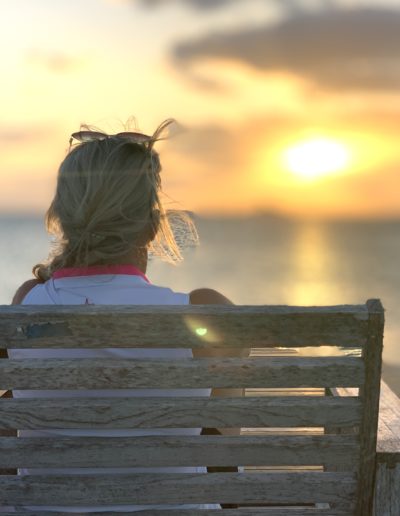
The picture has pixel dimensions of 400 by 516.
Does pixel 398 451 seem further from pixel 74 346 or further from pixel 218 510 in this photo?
pixel 74 346

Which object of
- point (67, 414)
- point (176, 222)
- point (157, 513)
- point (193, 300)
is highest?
point (176, 222)

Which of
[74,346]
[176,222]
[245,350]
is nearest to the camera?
[74,346]

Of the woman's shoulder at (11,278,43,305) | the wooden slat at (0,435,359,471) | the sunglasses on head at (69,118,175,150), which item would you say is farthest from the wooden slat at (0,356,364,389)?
the sunglasses on head at (69,118,175,150)

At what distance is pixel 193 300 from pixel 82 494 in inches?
29.3

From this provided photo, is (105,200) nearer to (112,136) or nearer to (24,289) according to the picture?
(112,136)

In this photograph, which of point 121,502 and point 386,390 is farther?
point 386,390

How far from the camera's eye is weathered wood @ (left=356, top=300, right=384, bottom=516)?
6.07ft

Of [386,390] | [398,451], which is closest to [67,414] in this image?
[398,451]

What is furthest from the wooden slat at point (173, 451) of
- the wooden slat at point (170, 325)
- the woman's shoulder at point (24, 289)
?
the woman's shoulder at point (24, 289)

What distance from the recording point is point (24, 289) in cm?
229

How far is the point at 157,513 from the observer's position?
6.85 ft

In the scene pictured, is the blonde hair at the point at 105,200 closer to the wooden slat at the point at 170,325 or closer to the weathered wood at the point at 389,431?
the wooden slat at the point at 170,325

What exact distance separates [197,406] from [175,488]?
0.35m

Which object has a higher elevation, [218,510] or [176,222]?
[176,222]
